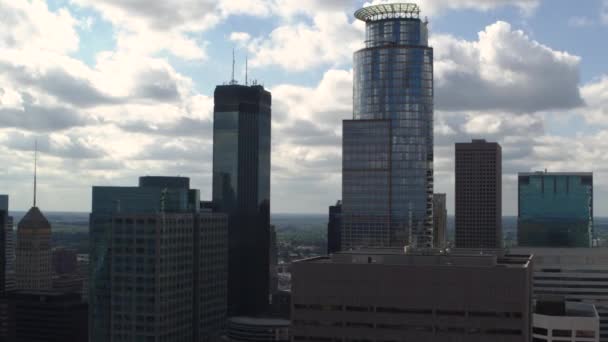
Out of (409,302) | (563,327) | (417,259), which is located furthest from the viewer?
(563,327)

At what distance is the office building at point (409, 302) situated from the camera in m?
115

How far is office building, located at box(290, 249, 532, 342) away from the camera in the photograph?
377 feet

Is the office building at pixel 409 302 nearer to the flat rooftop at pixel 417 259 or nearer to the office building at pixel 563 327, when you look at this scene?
the flat rooftop at pixel 417 259

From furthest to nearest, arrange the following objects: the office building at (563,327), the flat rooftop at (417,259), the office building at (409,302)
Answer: the office building at (563,327), the flat rooftop at (417,259), the office building at (409,302)

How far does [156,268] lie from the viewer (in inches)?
7721

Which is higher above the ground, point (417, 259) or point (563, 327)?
point (417, 259)

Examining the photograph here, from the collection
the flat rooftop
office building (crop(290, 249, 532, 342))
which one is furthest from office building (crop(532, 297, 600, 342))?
office building (crop(290, 249, 532, 342))

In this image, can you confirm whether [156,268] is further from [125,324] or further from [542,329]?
[542,329]

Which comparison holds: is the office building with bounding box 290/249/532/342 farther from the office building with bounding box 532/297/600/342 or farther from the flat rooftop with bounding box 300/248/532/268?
the office building with bounding box 532/297/600/342

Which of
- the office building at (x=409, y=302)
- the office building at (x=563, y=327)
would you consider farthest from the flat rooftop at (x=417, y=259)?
the office building at (x=563, y=327)

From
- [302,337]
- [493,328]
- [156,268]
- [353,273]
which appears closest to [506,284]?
[493,328]

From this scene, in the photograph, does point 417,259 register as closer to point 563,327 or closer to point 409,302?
point 409,302

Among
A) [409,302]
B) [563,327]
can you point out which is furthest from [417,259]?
[563,327]

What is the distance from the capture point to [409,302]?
117750mm
